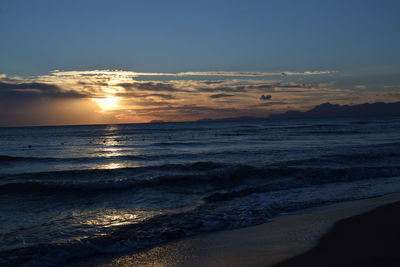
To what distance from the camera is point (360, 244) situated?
5.47m

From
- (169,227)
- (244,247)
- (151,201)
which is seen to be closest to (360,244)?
(244,247)

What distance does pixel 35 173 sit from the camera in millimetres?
16766

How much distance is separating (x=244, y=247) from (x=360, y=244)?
2.00 meters

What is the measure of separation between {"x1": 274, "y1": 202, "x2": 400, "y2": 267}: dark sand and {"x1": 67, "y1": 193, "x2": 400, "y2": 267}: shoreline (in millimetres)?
195

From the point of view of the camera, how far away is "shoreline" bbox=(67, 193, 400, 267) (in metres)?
5.24

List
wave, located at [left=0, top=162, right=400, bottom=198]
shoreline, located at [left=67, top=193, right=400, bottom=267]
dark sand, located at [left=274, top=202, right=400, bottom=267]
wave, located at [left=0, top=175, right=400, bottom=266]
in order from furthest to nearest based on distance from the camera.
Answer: wave, located at [left=0, top=162, right=400, bottom=198] → wave, located at [left=0, top=175, right=400, bottom=266] → shoreline, located at [left=67, top=193, right=400, bottom=267] → dark sand, located at [left=274, top=202, right=400, bottom=267]

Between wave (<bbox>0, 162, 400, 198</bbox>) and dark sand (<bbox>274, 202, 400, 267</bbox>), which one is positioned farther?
wave (<bbox>0, 162, 400, 198</bbox>)

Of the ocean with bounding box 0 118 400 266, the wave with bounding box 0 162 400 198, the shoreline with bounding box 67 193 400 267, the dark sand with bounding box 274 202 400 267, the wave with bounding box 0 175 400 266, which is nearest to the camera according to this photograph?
the dark sand with bounding box 274 202 400 267

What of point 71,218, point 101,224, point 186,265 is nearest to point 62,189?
point 71,218

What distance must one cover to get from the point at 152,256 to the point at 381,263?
3679 mm

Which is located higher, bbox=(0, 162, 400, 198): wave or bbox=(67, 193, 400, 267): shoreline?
bbox=(67, 193, 400, 267): shoreline

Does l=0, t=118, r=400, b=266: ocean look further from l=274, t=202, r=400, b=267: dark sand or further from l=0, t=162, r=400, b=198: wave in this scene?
l=274, t=202, r=400, b=267: dark sand

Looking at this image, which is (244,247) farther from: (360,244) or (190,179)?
(190,179)

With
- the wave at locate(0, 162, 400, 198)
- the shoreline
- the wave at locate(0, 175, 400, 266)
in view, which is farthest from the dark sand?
the wave at locate(0, 162, 400, 198)
